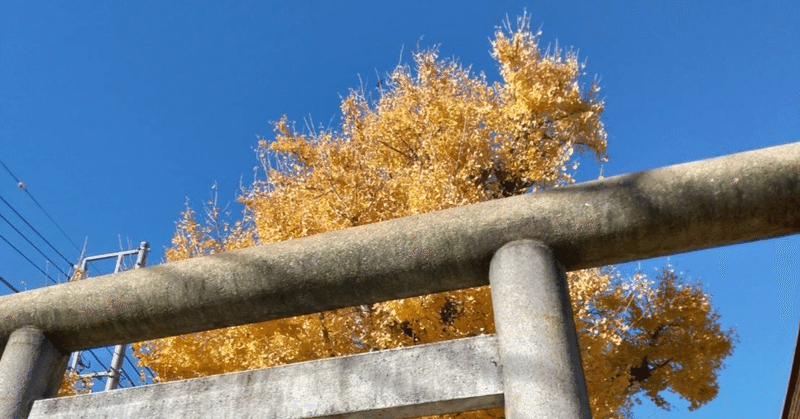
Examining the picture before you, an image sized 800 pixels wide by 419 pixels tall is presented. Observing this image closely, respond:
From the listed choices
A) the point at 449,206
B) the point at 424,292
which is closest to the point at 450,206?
the point at 449,206

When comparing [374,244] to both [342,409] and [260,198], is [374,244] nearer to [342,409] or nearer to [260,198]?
[342,409]

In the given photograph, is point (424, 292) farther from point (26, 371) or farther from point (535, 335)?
point (26, 371)

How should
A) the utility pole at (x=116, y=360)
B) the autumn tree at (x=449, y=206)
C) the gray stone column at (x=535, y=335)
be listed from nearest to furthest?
the gray stone column at (x=535, y=335)
the autumn tree at (x=449, y=206)
the utility pole at (x=116, y=360)

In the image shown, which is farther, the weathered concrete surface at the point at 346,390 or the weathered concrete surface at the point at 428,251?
the weathered concrete surface at the point at 428,251

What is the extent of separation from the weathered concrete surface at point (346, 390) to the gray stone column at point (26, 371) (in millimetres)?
Result: 288

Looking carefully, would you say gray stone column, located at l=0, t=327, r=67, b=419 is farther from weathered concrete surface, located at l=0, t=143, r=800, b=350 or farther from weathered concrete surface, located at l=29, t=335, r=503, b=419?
weathered concrete surface, located at l=29, t=335, r=503, b=419

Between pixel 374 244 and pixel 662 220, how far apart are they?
4.27 feet

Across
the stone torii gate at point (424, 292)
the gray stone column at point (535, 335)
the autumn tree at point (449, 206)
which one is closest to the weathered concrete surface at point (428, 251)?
the stone torii gate at point (424, 292)

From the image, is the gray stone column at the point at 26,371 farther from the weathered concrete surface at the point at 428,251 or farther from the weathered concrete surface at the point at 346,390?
the weathered concrete surface at the point at 346,390

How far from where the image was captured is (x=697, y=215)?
7.82 ft

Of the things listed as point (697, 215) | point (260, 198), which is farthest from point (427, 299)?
point (697, 215)

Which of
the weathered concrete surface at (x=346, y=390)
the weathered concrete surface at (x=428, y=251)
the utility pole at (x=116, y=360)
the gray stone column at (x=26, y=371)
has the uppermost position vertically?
the utility pole at (x=116, y=360)

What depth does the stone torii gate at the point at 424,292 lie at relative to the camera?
227 cm

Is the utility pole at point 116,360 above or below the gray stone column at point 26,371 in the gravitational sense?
above
